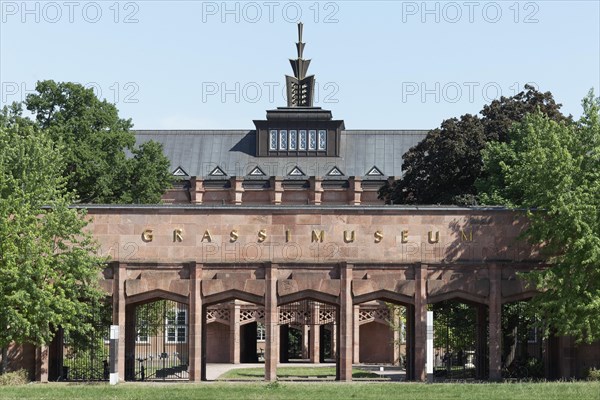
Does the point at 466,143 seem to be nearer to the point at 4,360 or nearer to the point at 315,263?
the point at 315,263

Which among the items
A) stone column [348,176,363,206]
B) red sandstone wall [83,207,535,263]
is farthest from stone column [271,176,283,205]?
red sandstone wall [83,207,535,263]

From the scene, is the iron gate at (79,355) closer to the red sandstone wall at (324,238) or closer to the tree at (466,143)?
the red sandstone wall at (324,238)

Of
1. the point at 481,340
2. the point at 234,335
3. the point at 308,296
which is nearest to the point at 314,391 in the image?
the point at 308,296

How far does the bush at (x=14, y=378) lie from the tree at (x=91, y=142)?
2913 centimetres

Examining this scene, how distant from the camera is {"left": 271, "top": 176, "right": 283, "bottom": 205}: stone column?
11756 centimetres

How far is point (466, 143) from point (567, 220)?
25.8 meters

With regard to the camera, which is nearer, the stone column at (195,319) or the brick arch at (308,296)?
the stone column at (195,319)

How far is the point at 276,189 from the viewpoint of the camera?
4628 inches

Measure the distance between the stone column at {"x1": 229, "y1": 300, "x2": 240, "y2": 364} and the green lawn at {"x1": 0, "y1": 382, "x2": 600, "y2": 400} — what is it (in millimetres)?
40781

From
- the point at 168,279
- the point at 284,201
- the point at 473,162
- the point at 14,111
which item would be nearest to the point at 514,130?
the point at 473,162

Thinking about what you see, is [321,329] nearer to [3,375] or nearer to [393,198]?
[393,198]

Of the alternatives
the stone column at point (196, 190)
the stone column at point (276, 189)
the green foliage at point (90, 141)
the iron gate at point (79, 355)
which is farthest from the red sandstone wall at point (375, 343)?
the iron gate at point (79, 355)

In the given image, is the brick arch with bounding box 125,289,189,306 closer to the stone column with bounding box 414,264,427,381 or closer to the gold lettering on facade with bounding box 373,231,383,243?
the gold lettering on facade with bounding box 373,231,383,243

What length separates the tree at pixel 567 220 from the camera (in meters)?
46.3
